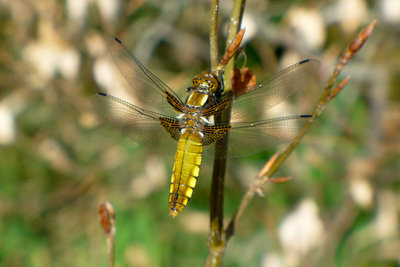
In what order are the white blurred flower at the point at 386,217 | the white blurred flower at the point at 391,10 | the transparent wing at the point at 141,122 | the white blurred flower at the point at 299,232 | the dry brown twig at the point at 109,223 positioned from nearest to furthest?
the dry brown twig at the point at 109,223 < the transparent wing at the point at 141,122 < the white blurred flower at the point at 299,232 < the white blurred flower at the point at 391,10 < the white blurred flower at the point at 386,217

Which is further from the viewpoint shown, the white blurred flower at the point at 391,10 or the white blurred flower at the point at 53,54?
the white blurred flower at the point at 53,54

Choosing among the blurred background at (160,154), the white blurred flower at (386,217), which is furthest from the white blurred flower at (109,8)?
the white blurred flower at (386,217)

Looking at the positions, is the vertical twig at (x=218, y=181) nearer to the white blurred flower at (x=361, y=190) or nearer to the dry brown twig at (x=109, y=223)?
the dry brown twig at (x=109, y=223)

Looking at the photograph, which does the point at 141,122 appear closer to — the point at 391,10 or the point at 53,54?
the point at 53,54

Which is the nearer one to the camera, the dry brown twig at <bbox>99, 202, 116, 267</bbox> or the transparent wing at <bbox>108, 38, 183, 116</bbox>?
the dry brown twig at <bbox>99, 202, 116, 267</bbox>

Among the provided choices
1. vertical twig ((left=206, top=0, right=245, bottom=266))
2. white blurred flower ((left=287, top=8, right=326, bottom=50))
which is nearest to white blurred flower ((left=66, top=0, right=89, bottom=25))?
→ white blurred flower ((left=287, top=8, right=326, bottom=50))

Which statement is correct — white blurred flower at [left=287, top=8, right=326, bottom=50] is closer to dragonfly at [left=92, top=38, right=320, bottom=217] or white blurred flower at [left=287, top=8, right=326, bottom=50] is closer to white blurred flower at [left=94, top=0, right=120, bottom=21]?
white blurred flower at [left=94, top=0, right=120, bottom=21]
